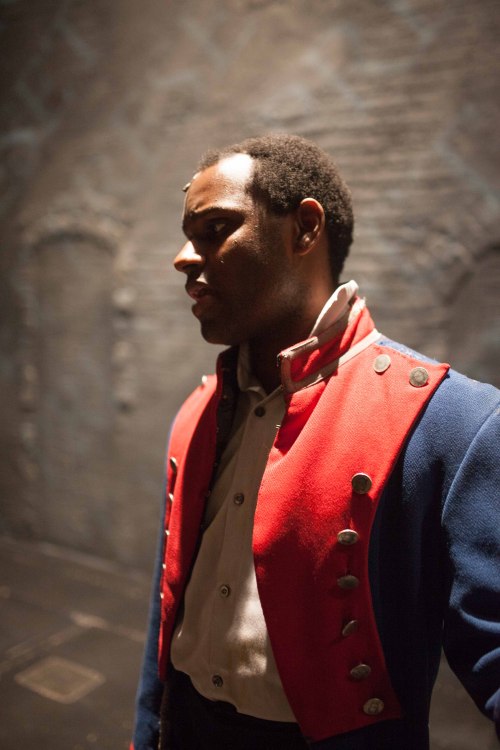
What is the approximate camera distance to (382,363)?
3.77ft

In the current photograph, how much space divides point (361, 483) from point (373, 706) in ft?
1.18

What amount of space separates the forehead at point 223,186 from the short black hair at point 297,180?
17mm

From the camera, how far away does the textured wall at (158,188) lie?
114 inches

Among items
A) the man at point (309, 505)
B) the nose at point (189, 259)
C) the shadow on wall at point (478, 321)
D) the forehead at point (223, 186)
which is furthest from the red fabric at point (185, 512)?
the shadow on wall at point (478, 321)

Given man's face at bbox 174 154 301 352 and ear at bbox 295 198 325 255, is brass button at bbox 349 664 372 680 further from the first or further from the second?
ear at bbox 295 198 325 255

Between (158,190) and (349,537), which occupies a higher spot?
(158,190)

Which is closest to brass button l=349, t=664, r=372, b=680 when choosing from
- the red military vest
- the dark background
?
the red military vest

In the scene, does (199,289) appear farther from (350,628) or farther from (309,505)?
(350,628)

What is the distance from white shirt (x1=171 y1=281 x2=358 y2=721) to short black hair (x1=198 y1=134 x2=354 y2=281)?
5.2 inches

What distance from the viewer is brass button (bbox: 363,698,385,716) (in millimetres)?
1039

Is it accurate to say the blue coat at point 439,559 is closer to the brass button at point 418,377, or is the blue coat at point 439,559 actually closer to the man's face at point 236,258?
the brass button at point 418,377

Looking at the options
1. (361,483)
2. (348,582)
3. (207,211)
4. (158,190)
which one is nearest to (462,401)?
(361,483)

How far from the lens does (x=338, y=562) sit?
105cm

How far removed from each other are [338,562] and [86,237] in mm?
3439
